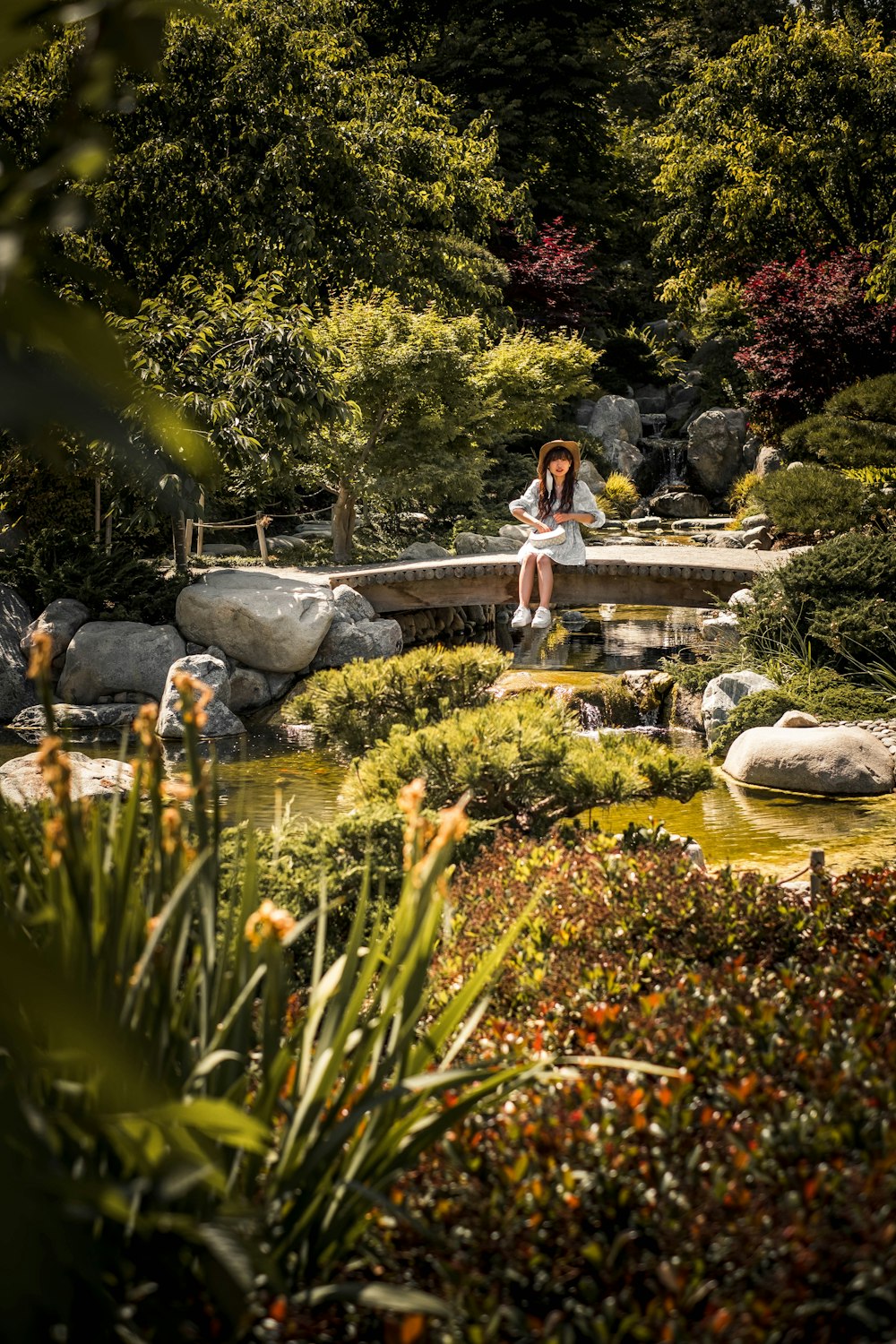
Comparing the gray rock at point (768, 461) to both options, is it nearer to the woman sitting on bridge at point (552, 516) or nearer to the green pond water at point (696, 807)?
the green pond water at point (696, 807)

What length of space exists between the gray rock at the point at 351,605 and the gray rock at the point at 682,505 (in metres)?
12.4

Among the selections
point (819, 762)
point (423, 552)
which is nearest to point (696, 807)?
point (819, 762)

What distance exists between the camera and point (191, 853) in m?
2.46

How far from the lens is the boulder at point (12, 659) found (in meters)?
10.5

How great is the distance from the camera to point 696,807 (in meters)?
7.62

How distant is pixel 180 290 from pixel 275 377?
3.67m

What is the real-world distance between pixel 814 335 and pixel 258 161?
8.73 metres

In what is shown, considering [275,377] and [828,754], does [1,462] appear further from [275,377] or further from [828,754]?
[828,754]

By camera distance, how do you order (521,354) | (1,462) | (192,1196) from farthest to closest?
1. (521,354)
2. (1,462)
3. (192,1196)

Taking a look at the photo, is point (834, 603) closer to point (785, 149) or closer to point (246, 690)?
point (246, 690)

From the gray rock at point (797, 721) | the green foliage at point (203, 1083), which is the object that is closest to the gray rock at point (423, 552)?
the gray rock at point (797, 721)

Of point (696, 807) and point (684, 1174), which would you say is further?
point (696, 807)

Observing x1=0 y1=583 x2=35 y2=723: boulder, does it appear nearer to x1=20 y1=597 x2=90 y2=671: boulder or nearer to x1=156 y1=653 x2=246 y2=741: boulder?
x1=20 y1=597 x2=90 y2=671: boulder

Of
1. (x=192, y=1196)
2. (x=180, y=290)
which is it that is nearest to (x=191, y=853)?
(x=192, y=1196)
